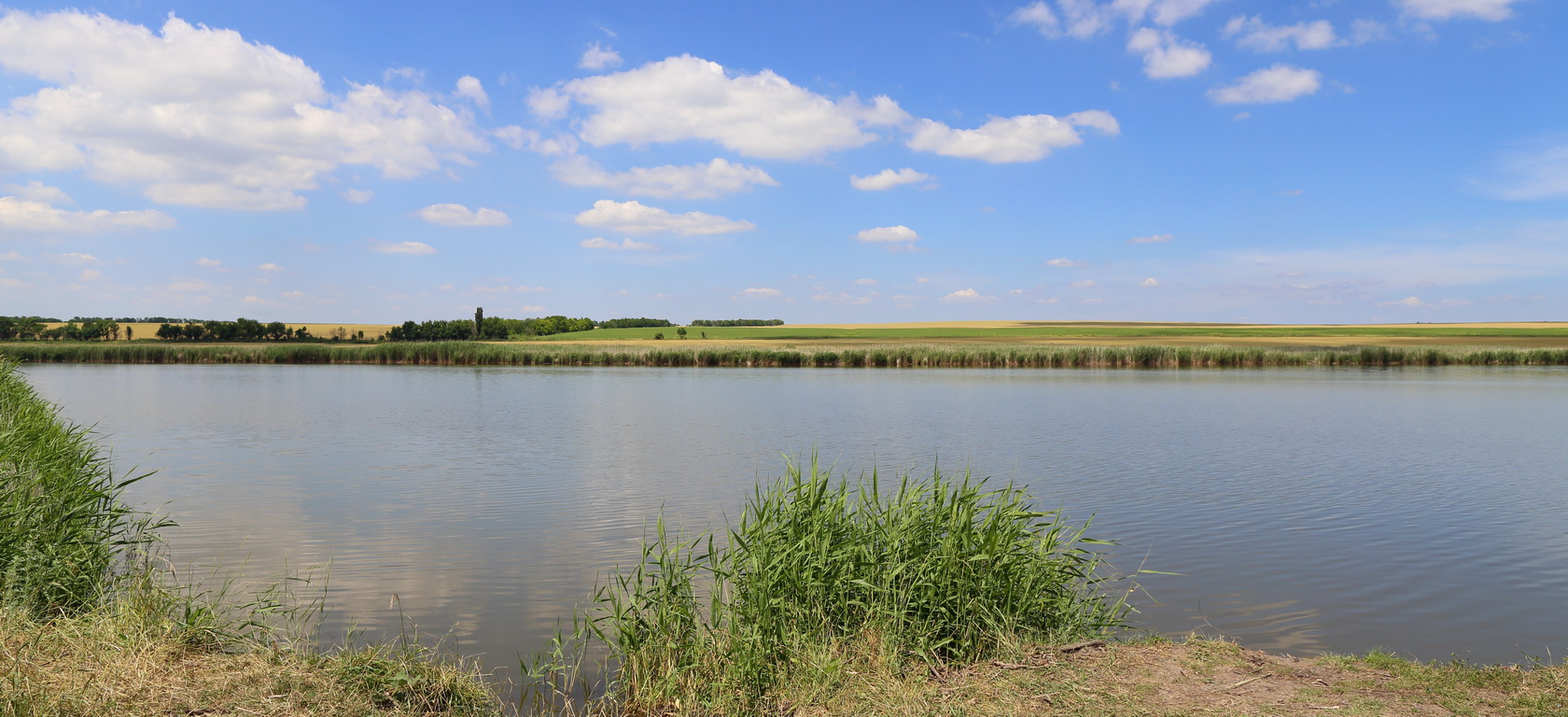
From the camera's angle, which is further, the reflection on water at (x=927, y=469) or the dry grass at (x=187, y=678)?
the reflection on water at (x=927, y=469)

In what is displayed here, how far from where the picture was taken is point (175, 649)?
5191 millimetres

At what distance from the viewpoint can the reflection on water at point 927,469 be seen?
7324 mm

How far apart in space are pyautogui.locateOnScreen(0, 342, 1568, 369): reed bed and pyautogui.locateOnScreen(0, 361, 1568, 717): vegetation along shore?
46.7 m

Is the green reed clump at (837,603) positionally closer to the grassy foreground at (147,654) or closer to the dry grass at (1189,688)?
the dry grass at (1189,688)

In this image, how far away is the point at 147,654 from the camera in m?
4.91

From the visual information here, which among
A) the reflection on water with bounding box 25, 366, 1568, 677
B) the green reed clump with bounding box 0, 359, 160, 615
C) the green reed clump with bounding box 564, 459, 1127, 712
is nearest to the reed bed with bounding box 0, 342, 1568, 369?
the reflection on water with bounding box 25, 366, 1568, 677

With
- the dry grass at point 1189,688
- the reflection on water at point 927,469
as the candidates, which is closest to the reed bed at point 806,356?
the reflection on water at point 927,469

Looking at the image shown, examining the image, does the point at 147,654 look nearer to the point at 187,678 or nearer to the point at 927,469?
the point at 187,678

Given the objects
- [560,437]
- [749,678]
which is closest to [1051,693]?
[749,678]

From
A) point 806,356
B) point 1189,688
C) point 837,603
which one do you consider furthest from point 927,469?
point 806,356

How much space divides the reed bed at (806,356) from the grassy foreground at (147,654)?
153 feet

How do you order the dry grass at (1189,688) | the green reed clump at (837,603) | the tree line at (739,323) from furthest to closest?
the tree line at (739,323), the green reed clump at (837,603), the dry grass at (1189,688)

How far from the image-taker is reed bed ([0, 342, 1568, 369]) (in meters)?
52.0

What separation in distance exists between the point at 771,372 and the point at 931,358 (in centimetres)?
1161
